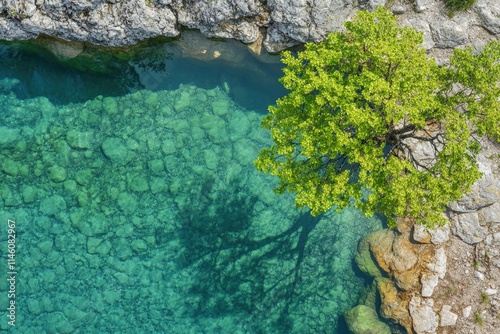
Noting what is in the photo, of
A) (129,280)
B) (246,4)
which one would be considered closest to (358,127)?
(246,4)

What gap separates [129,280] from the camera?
1741 centimetres

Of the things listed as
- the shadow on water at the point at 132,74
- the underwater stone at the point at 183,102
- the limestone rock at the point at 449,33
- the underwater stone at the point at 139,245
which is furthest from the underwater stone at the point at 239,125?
the limestone rock at the point at 449,33

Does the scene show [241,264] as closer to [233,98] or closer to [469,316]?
[233,98]

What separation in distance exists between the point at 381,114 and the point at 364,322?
8635 mm

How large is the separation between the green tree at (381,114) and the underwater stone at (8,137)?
10.5m

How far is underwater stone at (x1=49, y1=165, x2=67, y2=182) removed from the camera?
17438 mm

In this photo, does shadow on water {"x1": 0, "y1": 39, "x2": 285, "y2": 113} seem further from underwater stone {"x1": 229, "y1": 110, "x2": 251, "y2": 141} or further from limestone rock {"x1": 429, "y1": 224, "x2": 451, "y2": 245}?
limestone rock {"x1": 429, "y1": 224, "x2": 451, "y2": 245}

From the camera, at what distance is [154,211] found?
17547mm

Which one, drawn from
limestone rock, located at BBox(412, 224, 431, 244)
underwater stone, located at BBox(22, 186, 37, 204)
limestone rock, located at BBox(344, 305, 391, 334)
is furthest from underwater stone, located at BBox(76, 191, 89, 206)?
limestone rock, located at BBox(412, 224, 431, 244)

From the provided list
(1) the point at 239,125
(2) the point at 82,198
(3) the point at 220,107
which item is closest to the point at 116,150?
(2) the point at 82,198

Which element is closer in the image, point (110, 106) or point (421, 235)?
point (421, 235)

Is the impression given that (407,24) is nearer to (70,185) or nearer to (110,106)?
(110,106)

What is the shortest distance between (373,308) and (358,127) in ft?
29.2

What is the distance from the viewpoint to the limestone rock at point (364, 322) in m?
17.0
